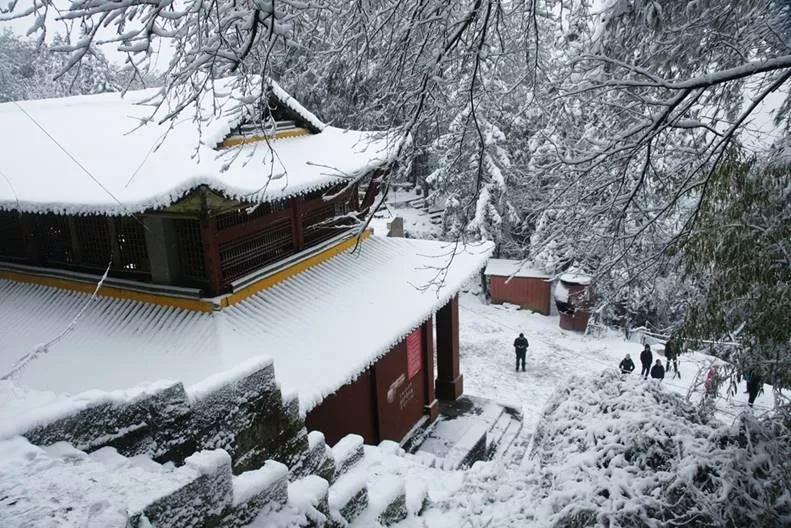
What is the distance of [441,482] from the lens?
6078mm

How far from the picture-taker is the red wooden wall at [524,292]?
2089 cm

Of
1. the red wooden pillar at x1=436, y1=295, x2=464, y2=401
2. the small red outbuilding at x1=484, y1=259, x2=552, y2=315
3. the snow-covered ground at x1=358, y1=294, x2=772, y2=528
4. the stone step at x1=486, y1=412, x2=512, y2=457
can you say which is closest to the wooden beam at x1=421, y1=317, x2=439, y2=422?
the red wooden pillar at x1=436, y1=295, x2=464, y2=401

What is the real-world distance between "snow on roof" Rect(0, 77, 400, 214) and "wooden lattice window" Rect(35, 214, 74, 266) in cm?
65

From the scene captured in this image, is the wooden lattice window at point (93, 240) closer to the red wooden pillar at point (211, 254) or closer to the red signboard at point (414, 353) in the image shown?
the red wooden pillar at point (211, 254)

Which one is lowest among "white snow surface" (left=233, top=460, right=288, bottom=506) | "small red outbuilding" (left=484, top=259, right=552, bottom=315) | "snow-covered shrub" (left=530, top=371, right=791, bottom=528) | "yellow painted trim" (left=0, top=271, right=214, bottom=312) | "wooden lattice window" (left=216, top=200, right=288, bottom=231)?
"small red outbuilding" (left=484, top=259, right=552, bottom=315)

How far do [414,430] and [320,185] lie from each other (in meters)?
5.02

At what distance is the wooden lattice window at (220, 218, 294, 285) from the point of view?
731cm

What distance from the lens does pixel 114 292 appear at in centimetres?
775

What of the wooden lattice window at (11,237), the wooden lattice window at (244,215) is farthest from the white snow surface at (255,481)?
the wooden lattice window at (11,237)

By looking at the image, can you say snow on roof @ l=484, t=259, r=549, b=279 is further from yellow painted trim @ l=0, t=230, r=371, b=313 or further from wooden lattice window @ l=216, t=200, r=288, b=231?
wooden lattice window @ l=216, t=200, r=288, b=231

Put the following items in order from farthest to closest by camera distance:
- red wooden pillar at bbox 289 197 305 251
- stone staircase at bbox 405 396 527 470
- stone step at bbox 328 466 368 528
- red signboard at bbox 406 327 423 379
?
red signboard at bbox 406 327 423 379 < stone staircase at bbox 405 396 527 470 < red wooden pillar at bbox 289 197 305 251 < stone step at bbox 328 466 368 528

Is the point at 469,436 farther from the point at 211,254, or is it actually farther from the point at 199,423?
the point at 199,423

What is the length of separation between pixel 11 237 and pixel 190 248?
13.9 feet

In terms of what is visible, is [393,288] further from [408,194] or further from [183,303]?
[408,194]
